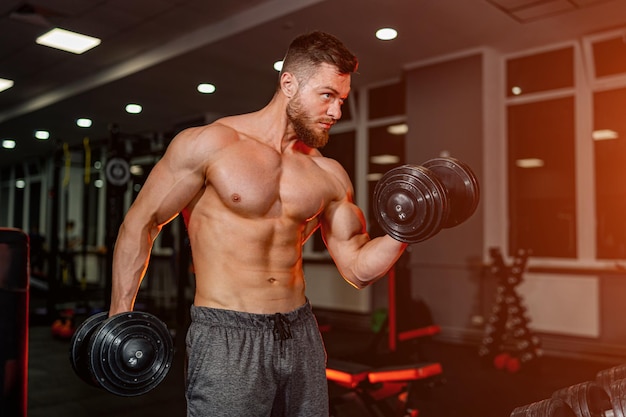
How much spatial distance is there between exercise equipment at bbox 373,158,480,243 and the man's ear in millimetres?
349

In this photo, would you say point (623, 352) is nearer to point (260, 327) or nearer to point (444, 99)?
point (444, 99)

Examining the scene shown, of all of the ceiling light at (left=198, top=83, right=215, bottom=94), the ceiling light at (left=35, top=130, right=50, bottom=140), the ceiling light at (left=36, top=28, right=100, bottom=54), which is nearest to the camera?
the ceiling light at (left=36, top=28, right=100, bottom=54)

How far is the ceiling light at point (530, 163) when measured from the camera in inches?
213

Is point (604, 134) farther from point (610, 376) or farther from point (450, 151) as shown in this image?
point (610, 376)

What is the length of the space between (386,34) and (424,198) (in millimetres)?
3912

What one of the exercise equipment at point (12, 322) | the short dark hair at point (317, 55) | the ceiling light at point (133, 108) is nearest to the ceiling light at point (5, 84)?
the ceiling light at point (133, 108)

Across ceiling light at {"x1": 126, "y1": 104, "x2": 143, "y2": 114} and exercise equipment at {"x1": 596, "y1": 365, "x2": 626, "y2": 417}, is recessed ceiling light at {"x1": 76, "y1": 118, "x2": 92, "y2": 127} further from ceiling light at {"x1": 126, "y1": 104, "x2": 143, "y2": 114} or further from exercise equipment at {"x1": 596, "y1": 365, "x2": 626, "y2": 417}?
exercise equipment at {"x1": 596, "y1": 365, "x2": 626, "y2": 417}

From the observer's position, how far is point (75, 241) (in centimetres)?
1059

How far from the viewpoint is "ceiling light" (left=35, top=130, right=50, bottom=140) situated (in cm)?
948

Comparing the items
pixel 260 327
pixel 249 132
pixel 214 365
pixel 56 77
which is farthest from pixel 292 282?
pixel 56 77

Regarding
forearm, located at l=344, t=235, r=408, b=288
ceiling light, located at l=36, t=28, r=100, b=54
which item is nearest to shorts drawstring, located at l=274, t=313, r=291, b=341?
forearm, located at l=344, t=235, r=408, b=288

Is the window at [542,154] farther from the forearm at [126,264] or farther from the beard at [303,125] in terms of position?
the forearm at [126,264]

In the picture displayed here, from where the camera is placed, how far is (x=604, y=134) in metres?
5.02

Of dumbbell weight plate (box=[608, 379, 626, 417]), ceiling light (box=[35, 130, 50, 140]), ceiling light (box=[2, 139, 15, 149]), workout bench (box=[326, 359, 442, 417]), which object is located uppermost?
ceiling light (box=[35, 130, 50, 140])
